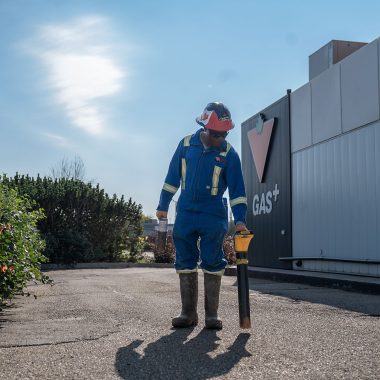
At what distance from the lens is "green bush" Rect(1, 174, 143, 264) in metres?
18.6

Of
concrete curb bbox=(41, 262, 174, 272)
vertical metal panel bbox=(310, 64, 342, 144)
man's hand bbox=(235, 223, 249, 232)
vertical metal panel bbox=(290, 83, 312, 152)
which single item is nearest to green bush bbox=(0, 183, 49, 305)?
man's hand bbox=(235, 223, 249, 232)

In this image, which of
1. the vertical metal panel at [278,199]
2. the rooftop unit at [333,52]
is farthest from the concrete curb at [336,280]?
the rooftop unit at [333,52]

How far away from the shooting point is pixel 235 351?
12.2ft

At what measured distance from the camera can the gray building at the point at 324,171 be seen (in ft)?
35.9

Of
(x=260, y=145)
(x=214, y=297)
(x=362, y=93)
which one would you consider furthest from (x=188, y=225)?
(x=260, y=145)

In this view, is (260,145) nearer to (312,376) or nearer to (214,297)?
(214,297)

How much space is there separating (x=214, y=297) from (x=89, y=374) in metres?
1.79

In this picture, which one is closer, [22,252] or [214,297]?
[214,297]

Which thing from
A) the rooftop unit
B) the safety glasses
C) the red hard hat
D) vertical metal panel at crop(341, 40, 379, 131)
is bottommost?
the safety glasses

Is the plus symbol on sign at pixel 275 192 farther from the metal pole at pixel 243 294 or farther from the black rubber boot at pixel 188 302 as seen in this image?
the metal pole at pixel 243 294

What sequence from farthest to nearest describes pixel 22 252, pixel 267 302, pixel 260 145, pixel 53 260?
pixel 53 260 < pixel 260 145 < pixel 267 302 < pixel 22 252

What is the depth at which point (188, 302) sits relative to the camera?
4840mm

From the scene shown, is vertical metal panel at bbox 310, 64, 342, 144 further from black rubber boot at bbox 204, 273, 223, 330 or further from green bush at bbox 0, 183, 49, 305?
black rubber boot at bbox 204, 273, 223, 330

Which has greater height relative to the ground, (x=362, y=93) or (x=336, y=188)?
(x=362, y=93)
